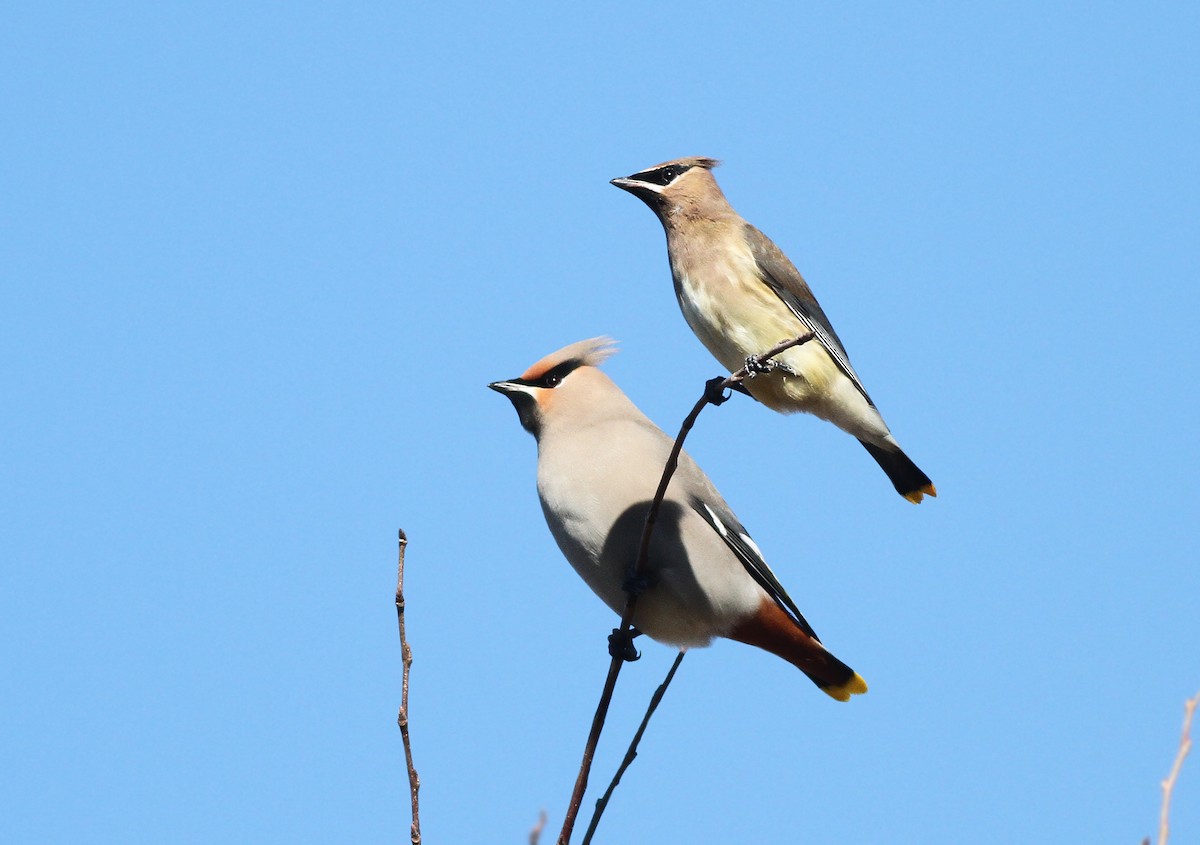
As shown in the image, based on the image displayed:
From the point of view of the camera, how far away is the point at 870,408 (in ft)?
17.4

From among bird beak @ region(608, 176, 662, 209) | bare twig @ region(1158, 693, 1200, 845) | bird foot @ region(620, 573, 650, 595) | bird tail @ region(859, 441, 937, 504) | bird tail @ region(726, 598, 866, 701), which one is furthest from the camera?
bird tail @ region(859, 441, 937, 504)

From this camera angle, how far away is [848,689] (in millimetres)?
3967

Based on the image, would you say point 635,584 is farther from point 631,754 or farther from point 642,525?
point 631,754

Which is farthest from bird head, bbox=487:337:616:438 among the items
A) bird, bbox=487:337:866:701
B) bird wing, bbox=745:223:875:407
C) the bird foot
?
bird wing, bbox=745:223:875:407

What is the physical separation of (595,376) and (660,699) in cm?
148

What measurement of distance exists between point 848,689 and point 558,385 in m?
1.23

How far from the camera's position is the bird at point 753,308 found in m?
4.96

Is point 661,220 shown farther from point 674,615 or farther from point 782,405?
point 674,615

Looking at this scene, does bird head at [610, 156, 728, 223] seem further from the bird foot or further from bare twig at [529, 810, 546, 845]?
bare twig at [529, 810, 546, 845]

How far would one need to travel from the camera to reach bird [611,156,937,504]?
4.96 meters

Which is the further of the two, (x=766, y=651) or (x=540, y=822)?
(x=766, y=651)

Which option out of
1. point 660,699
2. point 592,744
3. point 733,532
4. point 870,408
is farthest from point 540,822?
point 870,408

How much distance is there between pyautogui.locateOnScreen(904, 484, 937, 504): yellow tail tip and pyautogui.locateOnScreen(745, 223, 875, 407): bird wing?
42 centimetres

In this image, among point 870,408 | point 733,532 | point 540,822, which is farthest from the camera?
point 870,408
